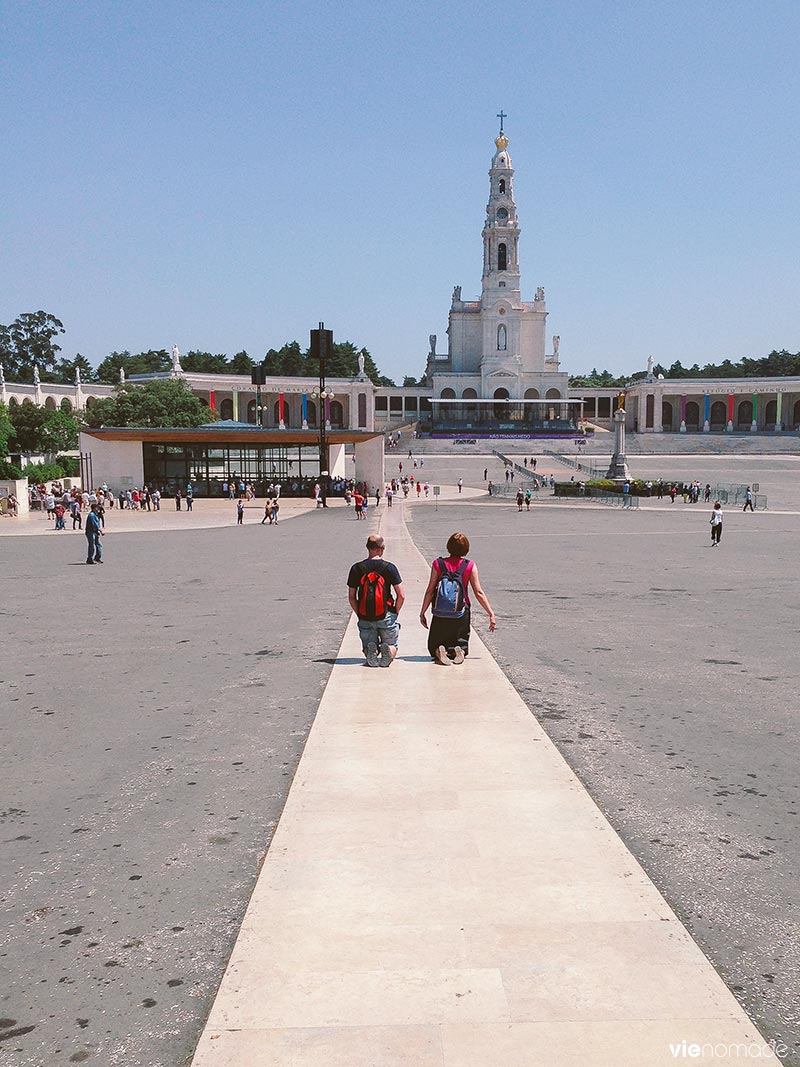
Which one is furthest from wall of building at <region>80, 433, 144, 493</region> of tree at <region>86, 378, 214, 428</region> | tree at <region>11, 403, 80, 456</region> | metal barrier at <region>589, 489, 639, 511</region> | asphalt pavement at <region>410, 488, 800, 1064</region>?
asphalt pavement at <region>410, 488, 800, 1064</region>

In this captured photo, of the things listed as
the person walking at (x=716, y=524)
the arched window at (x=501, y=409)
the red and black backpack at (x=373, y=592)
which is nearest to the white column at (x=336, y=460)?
the person walking at (x=716, y=524)

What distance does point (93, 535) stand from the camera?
21.0 meters

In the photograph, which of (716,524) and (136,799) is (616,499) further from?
(136,799)

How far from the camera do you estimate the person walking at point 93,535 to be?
68.5ft

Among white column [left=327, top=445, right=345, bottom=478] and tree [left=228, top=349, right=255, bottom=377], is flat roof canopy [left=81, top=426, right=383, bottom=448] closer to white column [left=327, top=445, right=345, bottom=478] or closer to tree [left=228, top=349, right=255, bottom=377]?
white column [left=327, top=445, right=345, bottom=478]

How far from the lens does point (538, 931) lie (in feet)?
13.1

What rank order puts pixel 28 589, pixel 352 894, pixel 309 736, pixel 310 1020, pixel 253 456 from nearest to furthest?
pixel 310 1020, pixel 352 894, pixel 309 736, pixel 28 589, pixel 253 456

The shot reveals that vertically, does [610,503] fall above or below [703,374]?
below

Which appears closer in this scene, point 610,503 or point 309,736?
point 309,736

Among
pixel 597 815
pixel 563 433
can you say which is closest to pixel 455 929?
pixel 597 815

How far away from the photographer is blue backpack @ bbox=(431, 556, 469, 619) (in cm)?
880

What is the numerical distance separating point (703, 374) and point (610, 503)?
136 metres

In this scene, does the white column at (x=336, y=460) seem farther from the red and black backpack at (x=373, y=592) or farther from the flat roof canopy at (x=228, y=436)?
the red and black backpack at (x=373, y=592)

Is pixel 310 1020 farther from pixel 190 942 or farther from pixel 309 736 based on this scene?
pixel 309 736
